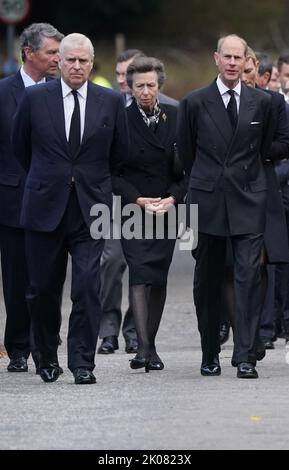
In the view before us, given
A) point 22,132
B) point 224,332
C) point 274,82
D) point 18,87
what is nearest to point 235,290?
point 22,132

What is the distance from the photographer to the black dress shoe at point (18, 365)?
38.7 feet

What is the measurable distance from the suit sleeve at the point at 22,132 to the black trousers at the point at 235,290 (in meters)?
1.18

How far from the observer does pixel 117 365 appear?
12.1m

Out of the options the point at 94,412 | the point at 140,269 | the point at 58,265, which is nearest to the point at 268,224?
the point at 140,269

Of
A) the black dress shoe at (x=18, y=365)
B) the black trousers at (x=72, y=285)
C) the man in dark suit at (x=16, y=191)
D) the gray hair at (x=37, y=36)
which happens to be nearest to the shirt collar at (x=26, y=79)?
the man in dark suit at (x=16, y=191)

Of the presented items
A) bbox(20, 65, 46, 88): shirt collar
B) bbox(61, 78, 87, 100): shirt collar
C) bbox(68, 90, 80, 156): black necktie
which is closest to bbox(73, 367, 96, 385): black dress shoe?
bbox(68, 90, 80, 156): black necktie

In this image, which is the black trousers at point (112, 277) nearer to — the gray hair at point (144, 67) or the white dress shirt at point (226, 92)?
the gray hair at point (144, 67)

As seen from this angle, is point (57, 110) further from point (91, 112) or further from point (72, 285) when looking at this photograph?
point (72, 285)

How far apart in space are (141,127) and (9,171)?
3.05ft

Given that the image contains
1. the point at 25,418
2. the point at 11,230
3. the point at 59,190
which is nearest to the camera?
the point at 25,418

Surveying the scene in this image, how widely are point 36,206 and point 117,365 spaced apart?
5.50 ft

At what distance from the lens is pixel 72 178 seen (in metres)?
→ 10.8

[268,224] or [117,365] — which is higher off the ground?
[268,224]

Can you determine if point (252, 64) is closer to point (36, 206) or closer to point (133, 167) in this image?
point (133, 167)
